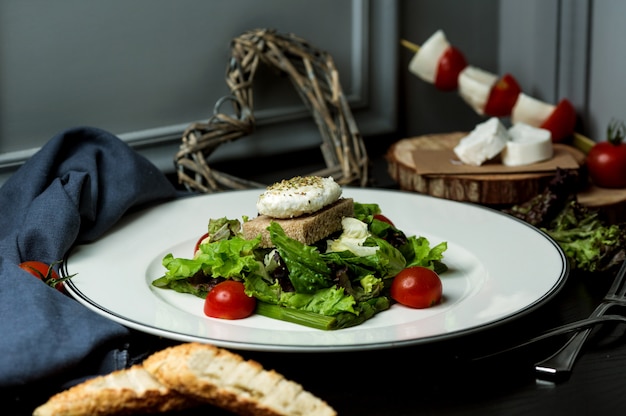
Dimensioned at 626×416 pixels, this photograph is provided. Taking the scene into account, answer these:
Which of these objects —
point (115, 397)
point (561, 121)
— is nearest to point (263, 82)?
point (561, 121)

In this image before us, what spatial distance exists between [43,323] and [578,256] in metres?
1.56

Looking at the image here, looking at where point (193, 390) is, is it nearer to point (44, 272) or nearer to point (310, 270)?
point (310, 270)

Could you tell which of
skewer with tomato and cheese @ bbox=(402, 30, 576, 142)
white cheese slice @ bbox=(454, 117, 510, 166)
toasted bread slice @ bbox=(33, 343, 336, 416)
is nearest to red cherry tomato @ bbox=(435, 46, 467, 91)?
skewer with tomato and cheese @ bbox=(402, 30, 576, 142)

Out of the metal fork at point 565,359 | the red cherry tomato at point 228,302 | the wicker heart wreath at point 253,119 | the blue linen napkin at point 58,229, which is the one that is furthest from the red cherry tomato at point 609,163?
the red cherry tomato at point 228,302

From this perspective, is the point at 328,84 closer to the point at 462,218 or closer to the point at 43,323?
the point at 462,218

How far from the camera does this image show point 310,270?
221cm

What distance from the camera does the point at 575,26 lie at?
3.87 metres

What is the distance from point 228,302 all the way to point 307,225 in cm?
35

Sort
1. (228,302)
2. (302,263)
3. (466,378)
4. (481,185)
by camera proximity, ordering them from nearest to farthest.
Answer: (466,378)
(228,302)
(302,263)
(481,185)

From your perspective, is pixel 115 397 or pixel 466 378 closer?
pixel 115 397

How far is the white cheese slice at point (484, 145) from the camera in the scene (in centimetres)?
323

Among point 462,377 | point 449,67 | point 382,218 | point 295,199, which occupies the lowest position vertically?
point 462,377

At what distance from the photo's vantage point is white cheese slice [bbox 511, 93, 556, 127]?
3658 millimetres

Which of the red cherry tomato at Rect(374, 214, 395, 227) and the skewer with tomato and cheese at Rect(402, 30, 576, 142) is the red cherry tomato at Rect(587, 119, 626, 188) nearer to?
the skewer with tomato and cheese at Rect(402, 30, 576, 142)
